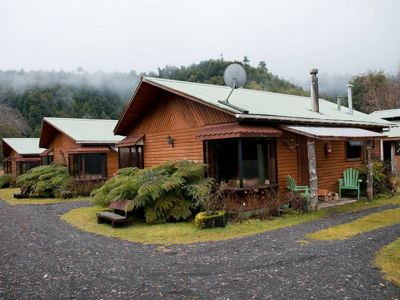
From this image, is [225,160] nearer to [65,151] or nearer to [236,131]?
[236,131]

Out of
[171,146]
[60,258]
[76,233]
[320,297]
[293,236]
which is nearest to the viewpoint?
[320,297]

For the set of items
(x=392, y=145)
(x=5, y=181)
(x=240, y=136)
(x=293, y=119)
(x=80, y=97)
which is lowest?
(x=5, y=181)

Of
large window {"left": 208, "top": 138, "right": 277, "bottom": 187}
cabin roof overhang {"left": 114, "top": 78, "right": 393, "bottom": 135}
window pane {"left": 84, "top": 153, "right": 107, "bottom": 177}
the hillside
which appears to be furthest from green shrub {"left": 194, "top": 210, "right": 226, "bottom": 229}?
the hillside

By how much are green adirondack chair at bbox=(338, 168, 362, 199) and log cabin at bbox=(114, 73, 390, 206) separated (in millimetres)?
242

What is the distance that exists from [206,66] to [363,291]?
4270 cm

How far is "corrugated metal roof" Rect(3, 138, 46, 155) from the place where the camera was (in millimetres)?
28156

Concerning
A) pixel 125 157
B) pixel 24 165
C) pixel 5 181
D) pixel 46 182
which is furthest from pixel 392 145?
pixel 5 181

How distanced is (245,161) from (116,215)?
3.82m

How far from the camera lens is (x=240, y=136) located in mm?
9898

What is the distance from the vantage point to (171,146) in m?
13.8

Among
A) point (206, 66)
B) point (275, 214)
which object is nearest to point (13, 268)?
point (275, 214)

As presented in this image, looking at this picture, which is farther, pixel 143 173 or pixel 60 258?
pixel 143 173

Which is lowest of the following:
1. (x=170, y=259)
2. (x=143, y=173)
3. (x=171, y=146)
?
(x=170, y=259)

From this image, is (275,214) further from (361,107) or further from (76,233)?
(361,107)
